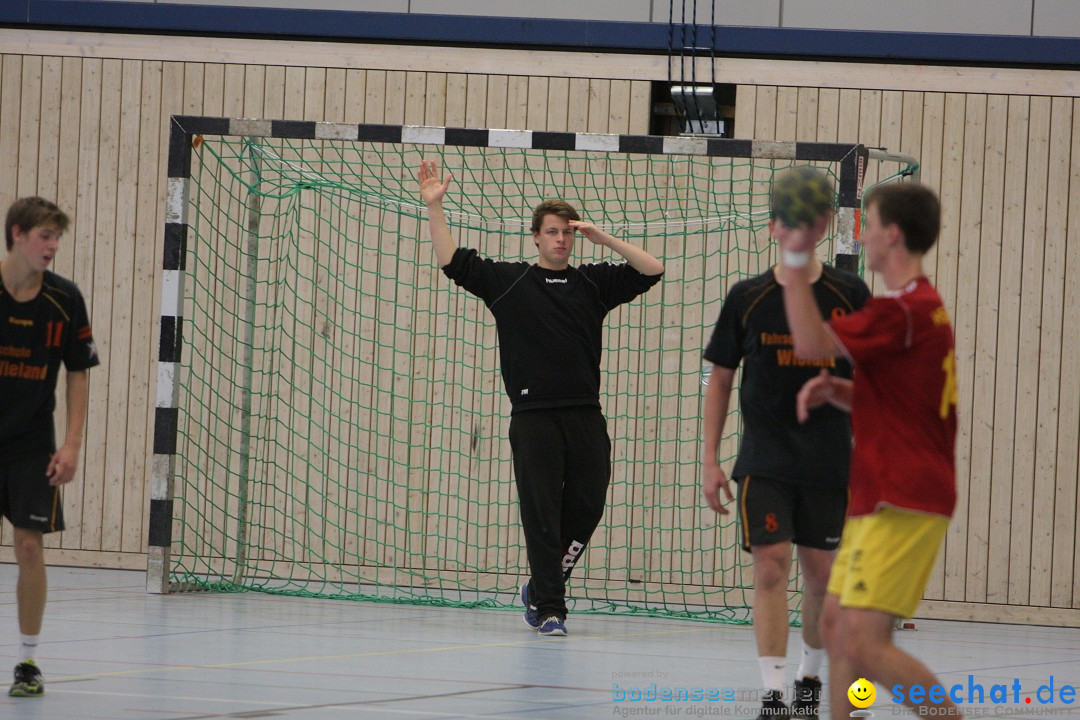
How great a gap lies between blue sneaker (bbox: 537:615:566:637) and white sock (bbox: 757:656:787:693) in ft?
9.43

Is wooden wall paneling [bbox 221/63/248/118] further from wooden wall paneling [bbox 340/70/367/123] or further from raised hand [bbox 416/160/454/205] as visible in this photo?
raised hand [bbox 416/160/454/205]

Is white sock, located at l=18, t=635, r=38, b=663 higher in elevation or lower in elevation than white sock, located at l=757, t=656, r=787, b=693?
lower

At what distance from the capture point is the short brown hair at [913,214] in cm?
357

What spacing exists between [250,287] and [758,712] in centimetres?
610

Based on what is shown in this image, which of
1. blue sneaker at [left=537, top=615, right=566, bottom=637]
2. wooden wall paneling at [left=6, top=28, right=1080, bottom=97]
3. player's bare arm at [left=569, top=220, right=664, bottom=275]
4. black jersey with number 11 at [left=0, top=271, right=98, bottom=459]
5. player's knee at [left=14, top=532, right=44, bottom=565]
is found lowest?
blue sneaker at [left=537, top=615, right=566, bottom=637]

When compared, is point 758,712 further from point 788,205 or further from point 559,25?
point 559,25

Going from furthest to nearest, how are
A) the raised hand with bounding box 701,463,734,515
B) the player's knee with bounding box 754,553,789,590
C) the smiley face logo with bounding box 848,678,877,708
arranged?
the raised hand with bounding box 701,463,734,515 → the player's knee with bounding box 754,553,789,590 → the smiley face logo with bounding box 848,678,877,708

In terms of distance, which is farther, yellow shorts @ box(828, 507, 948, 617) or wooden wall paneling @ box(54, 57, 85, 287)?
wooden wall paneling @ box(54, 57, 85, 287)

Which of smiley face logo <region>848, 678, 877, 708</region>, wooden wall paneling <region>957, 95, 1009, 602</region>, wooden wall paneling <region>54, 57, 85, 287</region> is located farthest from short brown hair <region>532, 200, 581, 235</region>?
wooden wall paneling <region>54, 57, 85, 287</region>

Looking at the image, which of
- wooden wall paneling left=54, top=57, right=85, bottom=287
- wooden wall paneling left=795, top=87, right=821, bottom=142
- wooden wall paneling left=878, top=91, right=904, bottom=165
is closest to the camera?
wooden wall paneling left=878, top=91, right=904, bottom=165

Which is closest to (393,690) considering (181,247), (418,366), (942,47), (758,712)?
(758,712)

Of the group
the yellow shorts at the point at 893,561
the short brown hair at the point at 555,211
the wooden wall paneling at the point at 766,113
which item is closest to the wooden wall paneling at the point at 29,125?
the short brown hair at the point at 555,211

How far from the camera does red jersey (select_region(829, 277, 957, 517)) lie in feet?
11.2

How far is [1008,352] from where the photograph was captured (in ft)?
33.9
